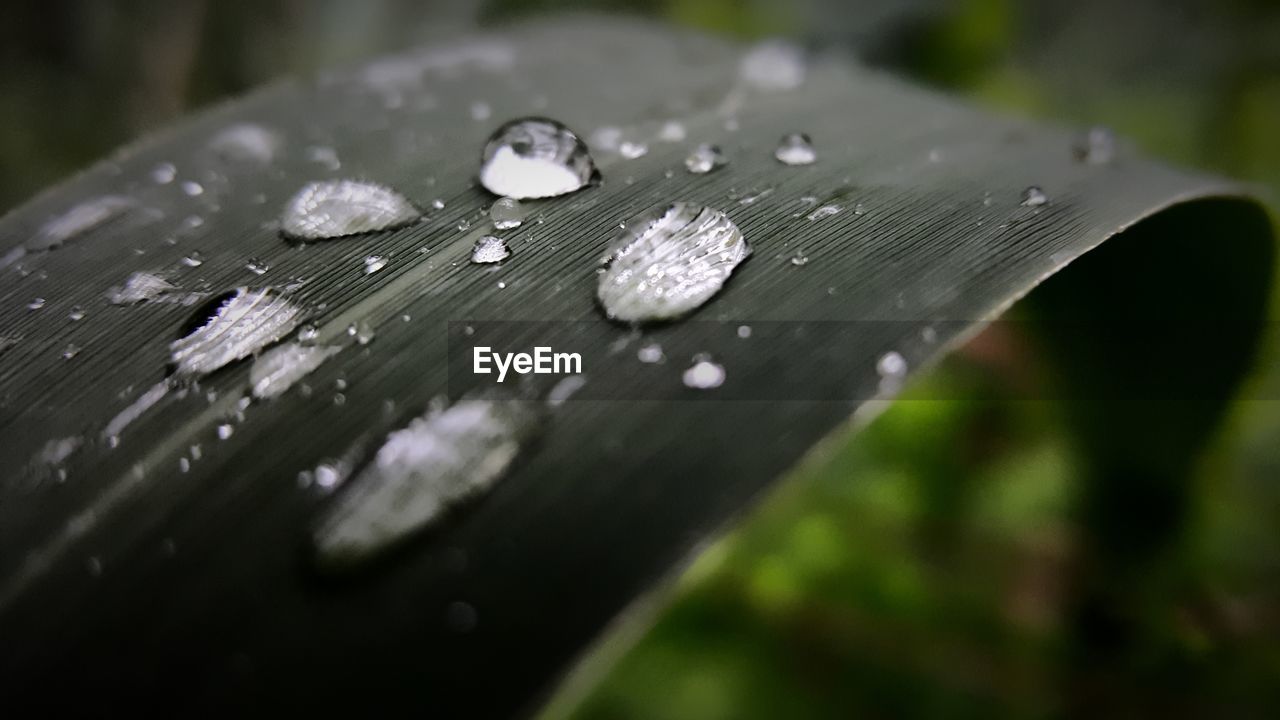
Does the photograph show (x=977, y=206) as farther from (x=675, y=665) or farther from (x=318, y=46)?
(x=318, y=46)

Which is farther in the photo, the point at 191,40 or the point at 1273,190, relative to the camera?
the point at 191,40

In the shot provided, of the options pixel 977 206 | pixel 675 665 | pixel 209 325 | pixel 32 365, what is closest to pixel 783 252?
pixel 977 206

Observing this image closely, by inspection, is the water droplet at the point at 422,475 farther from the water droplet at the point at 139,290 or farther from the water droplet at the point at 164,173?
the water droplet at the point at 164,173

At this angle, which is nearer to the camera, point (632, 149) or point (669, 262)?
point (669, 262)

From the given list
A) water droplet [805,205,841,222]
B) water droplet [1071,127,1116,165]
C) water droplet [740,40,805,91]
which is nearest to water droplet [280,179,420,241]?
water droplet [805,205,841,222]

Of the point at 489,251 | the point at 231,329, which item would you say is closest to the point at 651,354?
the point at 489,251

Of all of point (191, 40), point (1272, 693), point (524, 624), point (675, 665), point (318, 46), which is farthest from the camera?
point (318, 46)

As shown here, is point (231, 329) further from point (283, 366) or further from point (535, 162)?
point (535, 162)

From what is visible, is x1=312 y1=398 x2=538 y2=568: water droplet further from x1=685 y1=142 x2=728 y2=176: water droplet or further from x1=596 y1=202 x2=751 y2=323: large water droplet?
x1=685 y1=142 x2=728 y2=176: water droplet
